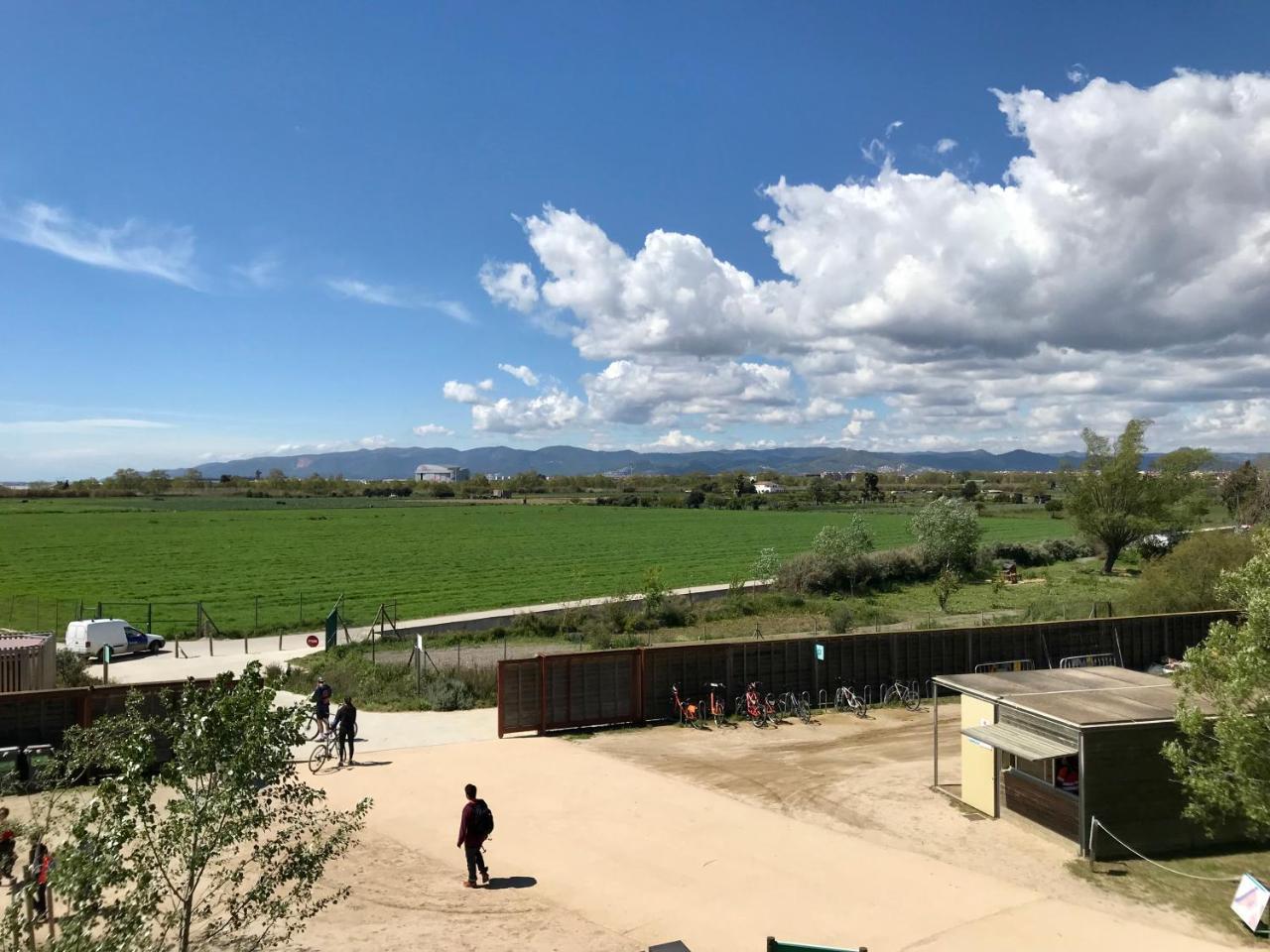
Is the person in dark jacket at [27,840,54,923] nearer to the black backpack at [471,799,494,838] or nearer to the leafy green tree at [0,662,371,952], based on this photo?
the leafy green tree at [0,662,371,952]

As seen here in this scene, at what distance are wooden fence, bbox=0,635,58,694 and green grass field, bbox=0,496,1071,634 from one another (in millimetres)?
17380

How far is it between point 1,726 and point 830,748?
708 inches

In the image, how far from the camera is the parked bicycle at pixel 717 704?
22891 millimetres

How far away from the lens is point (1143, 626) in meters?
29.0

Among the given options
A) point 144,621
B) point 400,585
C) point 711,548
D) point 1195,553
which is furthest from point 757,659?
point 711,548

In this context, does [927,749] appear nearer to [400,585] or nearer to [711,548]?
[400,585]

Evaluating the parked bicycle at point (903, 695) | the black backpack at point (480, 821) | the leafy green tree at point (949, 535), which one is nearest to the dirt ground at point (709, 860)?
the black backpack at point (480, 821)

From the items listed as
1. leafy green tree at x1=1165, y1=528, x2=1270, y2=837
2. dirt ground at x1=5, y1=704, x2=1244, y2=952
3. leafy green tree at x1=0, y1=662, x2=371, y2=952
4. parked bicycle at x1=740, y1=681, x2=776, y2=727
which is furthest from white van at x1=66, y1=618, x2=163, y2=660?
leafy green tree at x1=1165, y1=528, x2=1270, y2=837

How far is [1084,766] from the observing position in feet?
47.4

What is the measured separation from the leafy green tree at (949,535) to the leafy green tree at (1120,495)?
8374 millimetres

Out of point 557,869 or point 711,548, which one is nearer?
point 557,869

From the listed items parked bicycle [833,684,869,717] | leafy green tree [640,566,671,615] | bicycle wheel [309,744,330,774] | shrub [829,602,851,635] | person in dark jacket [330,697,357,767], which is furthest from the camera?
leafy green tree [640,566,671,615]

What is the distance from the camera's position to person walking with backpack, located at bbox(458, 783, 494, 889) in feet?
41.4

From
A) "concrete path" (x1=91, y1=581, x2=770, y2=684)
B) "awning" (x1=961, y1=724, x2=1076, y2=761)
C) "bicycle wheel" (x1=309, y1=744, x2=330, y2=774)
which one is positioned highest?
"awning" (x1=961, y1=724, x2=1076, y2=761)
